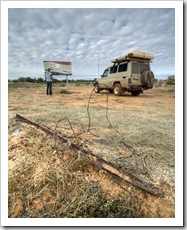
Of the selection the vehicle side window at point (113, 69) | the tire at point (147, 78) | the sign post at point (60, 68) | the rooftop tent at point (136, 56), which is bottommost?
the tire at point (147, 78)

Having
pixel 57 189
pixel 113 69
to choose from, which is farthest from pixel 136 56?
pixel 57 189

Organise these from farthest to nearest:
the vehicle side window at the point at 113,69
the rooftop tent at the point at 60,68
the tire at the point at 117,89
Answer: the rooftop tent at the point at 60,68 → the vehicle side window at the point at 113,69 → the tire at the point at 117,89

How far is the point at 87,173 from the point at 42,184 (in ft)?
1.55

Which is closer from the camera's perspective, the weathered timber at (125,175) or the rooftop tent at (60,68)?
the weathered timber at (125,175)

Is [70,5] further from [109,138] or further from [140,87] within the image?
[140,87]

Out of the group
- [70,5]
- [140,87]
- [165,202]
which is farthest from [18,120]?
[140,87]

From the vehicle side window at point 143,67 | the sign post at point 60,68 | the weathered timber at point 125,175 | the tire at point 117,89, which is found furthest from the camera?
the sign post at point 60,68

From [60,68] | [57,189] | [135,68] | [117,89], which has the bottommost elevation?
[57,189]

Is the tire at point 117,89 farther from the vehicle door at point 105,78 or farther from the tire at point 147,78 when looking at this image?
the tire at point 147,78

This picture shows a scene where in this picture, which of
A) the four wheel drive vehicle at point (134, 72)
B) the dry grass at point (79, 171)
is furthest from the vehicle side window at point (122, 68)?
the dry grass at point (79, 171)

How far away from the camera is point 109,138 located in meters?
2.86

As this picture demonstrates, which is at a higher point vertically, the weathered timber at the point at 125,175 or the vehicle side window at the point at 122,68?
the vehicle side window at the point at 122,68

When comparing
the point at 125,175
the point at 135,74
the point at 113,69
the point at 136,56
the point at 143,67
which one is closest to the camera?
the point at 125,175

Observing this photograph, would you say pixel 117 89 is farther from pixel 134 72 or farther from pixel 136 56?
pixel 136 56
